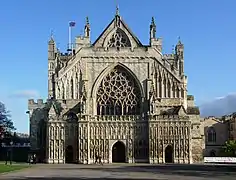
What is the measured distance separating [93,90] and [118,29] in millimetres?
10217

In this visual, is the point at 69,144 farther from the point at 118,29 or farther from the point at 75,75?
the point at 118,29

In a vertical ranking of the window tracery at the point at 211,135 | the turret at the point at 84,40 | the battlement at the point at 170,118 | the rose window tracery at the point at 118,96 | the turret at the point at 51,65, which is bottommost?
the window tracery at the point at 211,135

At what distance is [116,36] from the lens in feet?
245

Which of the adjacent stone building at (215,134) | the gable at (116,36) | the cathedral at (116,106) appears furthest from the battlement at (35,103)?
the adjacent stone building at (215,134)

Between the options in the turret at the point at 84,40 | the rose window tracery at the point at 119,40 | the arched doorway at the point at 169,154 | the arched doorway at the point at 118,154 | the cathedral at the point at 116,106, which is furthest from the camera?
the rose window tracery at the point at 119,40

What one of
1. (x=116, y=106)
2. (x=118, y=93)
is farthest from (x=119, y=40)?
(x=116, y=106)

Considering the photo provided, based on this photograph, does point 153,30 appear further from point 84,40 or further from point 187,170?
point 187,170

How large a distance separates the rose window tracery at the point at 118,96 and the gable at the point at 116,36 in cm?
423

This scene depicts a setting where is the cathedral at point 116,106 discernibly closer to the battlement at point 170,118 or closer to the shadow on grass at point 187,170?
the battlement at point 170,118

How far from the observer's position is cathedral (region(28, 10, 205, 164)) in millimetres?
69562

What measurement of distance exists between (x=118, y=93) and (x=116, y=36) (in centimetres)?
880

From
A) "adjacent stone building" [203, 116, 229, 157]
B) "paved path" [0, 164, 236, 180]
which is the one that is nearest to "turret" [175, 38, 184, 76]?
"paved path" [0, 164, 236, 180]

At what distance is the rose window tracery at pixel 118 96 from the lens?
72438 millimetres

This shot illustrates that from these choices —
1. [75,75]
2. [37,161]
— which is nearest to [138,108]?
[75,75]
